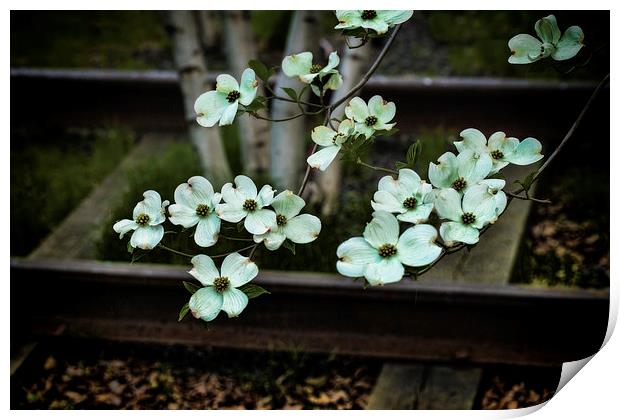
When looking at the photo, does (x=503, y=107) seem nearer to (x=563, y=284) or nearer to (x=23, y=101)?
(x=563, y=284)

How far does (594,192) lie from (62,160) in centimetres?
139

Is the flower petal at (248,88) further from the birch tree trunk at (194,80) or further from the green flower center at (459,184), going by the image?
the birch tree trunk at (194,80)

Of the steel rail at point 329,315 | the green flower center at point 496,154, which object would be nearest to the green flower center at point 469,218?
the green flower center at point 496,154

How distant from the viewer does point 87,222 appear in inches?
76.1

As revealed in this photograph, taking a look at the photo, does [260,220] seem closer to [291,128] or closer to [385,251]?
[385,251]

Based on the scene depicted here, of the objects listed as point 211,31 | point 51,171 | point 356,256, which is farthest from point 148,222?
point 211,31

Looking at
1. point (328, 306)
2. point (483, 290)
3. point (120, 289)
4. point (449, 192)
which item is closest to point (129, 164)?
point (120, 289)

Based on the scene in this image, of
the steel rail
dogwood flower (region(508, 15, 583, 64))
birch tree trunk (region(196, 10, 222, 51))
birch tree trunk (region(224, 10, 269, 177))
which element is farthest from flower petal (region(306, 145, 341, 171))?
birch tree trunk (region(196, 10, 222, 51))

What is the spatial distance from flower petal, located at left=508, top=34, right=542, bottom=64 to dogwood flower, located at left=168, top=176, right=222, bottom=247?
1.20ft

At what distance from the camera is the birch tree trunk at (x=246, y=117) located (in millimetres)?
1729

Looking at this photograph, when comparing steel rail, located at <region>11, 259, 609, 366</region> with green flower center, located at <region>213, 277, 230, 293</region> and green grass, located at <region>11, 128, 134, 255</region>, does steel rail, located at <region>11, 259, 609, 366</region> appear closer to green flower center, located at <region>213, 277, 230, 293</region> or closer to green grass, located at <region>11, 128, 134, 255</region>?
green grass, located at <region>11, 128, 134, 255</region>

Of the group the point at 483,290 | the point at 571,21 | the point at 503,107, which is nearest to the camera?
the point at 571,21

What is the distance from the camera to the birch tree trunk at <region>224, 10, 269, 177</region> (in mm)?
1729

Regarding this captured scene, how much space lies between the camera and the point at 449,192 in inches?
31.7
